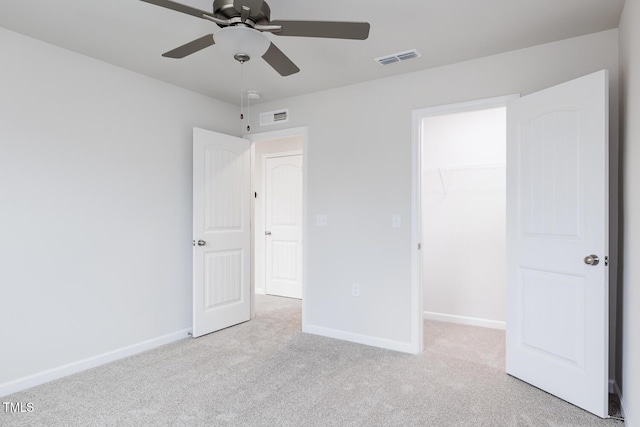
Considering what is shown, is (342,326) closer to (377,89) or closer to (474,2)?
(377,89)

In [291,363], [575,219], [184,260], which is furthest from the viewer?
[184,260]

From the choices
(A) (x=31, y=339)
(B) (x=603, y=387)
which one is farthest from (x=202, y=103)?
(B) (x=603, y=387)

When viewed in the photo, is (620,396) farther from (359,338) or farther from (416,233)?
(359,338)

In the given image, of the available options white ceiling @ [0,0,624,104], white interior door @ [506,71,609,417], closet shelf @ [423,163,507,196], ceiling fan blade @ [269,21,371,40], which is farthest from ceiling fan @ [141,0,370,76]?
closet shelf @ [423,163,507,196]

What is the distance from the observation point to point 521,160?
8.81 ft

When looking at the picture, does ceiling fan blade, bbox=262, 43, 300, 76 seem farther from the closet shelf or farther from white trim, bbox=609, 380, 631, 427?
white trim, bbox=609, 380, 631, 427

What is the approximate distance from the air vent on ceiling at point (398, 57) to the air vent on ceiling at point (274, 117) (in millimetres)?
1308

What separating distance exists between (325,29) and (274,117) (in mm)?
2355

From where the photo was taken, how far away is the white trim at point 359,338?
329cm

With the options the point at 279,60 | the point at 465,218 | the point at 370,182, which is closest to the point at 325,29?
the point at 279,60

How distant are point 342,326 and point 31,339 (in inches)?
97.1

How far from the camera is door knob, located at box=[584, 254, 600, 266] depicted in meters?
2.23

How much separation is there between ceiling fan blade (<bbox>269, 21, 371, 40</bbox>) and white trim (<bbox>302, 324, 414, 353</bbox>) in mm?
2539

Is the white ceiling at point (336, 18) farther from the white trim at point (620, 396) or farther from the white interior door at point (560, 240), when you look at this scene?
the white trim at point (620, 396)
